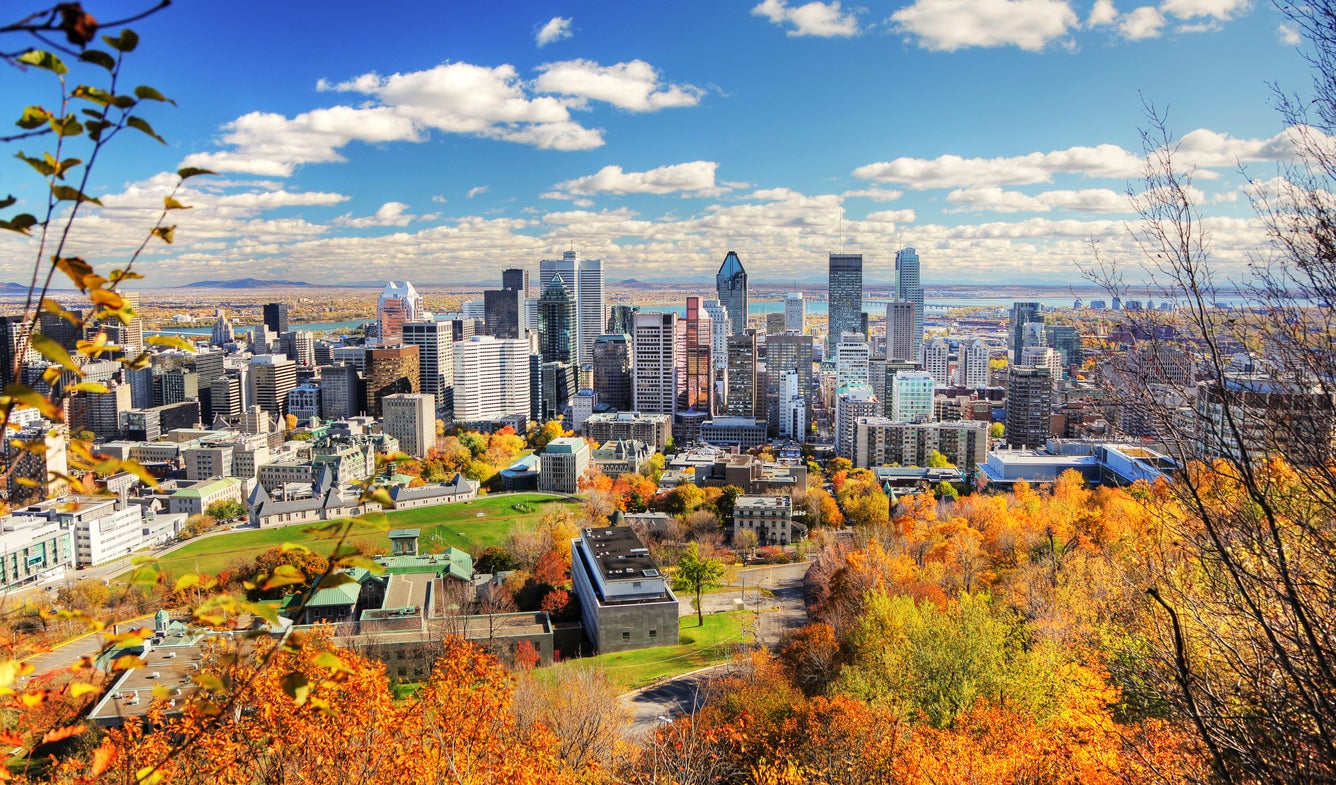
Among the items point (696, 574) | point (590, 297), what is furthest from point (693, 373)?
point (590, 297)

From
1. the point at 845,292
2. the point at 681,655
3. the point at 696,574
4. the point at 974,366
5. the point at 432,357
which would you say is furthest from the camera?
the point at 845,292

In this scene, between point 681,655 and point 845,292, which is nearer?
point 681,655

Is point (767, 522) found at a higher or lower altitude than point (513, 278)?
lower

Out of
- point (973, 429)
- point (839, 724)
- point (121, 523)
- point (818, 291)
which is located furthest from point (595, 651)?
point (818, 291)

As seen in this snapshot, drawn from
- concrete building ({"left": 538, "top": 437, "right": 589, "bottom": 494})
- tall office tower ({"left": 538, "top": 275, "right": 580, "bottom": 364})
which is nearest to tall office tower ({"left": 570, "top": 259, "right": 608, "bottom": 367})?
tall office tower ({"left": 538, "top": 275, "right": 580, "bottom": 364})

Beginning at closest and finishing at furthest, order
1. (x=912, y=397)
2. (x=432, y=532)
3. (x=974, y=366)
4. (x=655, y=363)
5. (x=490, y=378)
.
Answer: (x=432, y=532) < (x=912, y=397) < (x=655, y=363) < (x=490, y=378) < (x=974, y=366)

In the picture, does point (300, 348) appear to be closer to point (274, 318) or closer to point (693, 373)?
point (274, 318)

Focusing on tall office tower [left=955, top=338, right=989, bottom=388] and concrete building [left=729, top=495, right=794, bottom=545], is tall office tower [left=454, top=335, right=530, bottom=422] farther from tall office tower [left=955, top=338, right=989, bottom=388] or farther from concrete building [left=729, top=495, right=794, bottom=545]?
tall office tower [left=955, top=338, right=989, bottom=388]
